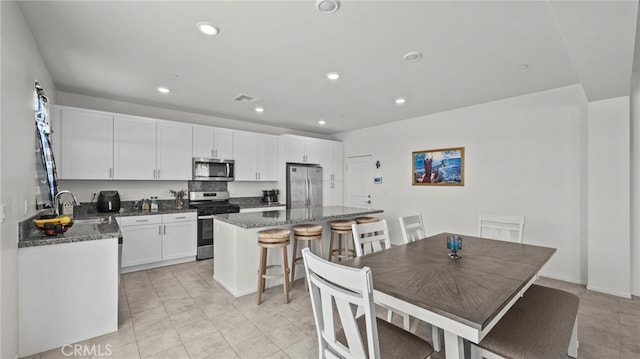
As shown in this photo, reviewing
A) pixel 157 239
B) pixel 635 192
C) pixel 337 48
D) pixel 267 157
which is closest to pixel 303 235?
pixel 337 48

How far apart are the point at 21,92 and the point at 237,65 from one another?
5.65 feet

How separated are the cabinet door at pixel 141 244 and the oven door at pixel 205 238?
581 millimetres

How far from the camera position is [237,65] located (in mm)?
2928

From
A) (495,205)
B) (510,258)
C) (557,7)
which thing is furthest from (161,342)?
(495,205)

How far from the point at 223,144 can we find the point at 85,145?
196cm

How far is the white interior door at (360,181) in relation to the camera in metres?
6.10

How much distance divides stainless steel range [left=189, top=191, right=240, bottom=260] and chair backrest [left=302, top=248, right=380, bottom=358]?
347 cm

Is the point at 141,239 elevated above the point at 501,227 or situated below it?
below

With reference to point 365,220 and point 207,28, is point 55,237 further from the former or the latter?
point 365,220

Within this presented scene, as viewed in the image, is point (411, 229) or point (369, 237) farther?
point (411, 229)

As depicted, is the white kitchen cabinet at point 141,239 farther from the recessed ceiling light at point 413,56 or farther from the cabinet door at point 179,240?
the recessed ceiling light at point 413,56

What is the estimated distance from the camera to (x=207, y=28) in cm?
221

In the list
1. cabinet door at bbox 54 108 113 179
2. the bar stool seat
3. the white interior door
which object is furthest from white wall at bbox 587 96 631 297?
cabinet door at bbox 54 108 113 179

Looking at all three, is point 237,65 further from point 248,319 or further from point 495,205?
point 495,205
